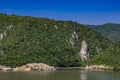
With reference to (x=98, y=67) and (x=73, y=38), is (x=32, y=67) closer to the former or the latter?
(x=98, y=67)

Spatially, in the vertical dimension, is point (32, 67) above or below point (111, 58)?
below

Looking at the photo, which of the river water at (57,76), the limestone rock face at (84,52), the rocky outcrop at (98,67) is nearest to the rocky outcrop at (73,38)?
the limestone rock face at (84,52)

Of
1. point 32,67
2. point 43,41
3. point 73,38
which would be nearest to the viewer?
point 32,67

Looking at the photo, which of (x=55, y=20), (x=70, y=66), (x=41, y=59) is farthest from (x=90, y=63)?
(x=55, y=20)

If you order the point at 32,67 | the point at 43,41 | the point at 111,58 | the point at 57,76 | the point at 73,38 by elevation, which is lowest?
the point at 57,76

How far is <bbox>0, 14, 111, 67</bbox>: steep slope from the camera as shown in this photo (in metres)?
113

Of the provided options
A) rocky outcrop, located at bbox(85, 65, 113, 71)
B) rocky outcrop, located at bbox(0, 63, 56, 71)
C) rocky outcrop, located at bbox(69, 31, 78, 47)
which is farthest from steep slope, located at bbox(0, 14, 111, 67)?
rocky outcrop, located at bbox(85, 65, 113, 71)

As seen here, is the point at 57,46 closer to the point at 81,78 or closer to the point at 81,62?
the point at 81,62

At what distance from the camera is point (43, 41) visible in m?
127

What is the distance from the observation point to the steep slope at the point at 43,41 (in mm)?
113312

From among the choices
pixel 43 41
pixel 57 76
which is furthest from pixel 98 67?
pixel 57 76

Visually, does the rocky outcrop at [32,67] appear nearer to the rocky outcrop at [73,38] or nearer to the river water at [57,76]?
the river water at [57,76]

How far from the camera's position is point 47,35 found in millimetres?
132875

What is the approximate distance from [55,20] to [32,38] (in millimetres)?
19151
